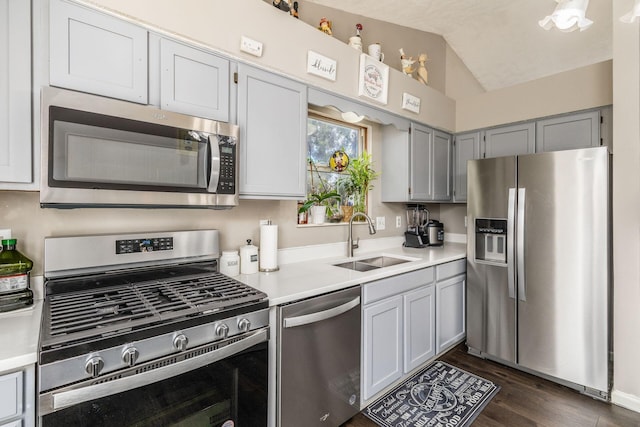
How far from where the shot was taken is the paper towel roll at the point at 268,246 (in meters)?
1.98

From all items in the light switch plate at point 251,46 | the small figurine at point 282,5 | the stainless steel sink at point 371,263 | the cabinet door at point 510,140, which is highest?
the small figurine at point 282,5

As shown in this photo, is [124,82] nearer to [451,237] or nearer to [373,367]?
[373,367]

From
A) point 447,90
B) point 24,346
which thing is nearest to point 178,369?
point 24,346

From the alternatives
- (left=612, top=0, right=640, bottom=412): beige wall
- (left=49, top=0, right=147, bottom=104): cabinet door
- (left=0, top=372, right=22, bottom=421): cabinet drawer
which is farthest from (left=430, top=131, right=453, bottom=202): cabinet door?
(left=0, top=372, right=22, bottom=421): cabinet drawer

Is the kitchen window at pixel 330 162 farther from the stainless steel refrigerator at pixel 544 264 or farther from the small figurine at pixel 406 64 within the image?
the stainless steel refrigerator at pixel 544 264

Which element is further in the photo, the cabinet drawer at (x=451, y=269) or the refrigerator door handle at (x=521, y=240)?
the cabinet drawer at (x=451, y=269)

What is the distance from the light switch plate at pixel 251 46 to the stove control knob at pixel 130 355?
1486mm

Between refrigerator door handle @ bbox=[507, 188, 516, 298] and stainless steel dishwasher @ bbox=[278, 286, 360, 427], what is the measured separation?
141cm

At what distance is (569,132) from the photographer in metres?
2.68

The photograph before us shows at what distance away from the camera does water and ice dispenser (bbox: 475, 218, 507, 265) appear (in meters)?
2.52

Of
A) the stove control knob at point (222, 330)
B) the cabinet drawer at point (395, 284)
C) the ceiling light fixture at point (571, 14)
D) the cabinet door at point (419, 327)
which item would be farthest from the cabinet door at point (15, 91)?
the ceiling light fixture at point (571, 14)

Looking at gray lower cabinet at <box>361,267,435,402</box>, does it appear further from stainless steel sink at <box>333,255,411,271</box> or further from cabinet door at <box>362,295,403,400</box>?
stainless steel sink at <box>333,255,411,271</box>

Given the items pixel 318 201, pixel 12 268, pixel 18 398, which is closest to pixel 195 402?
pixel 18 398

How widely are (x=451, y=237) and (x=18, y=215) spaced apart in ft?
12.0
